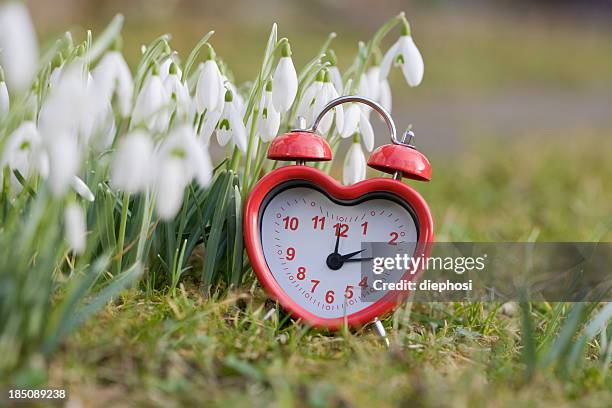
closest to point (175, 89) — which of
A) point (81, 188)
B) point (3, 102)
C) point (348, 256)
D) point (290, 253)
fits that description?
point (81, 188)

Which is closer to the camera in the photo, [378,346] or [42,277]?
[42,277]

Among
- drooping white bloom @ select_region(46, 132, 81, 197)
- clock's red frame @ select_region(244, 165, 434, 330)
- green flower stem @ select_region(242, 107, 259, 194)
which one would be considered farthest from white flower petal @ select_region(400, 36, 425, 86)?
drooping white bloom @ select_region(46, 132, 81, 197)

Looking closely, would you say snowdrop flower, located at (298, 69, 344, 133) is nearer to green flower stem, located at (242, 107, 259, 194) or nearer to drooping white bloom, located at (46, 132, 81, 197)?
green flower stem, located at (242, 107, 259, 194)

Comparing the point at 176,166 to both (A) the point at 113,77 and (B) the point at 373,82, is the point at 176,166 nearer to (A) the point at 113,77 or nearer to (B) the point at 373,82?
(A) the point at 113,77

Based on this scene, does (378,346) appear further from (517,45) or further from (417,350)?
(517,45)

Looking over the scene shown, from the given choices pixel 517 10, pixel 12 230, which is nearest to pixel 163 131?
pixel 12 230

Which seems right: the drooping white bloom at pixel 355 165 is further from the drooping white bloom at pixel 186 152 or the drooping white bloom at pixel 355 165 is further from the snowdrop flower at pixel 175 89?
the drooping white bloom at pixel 186 152

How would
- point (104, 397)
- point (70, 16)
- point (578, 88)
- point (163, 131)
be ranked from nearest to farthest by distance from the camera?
point (104, 397), point (163, 131), point (70, 16), point (578, 88)
